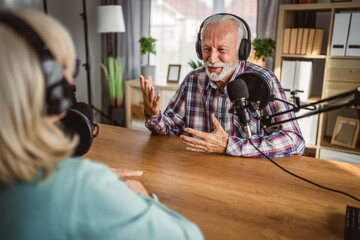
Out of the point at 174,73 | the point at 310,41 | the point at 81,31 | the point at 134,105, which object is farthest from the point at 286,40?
the point at 81,31

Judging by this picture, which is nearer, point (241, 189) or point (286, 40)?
point (241, 189)

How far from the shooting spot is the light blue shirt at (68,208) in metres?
0.52

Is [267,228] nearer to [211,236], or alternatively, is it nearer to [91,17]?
[211,236]

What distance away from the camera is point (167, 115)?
181cm

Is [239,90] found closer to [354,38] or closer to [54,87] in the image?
[54,87]

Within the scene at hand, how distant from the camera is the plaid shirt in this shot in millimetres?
1306

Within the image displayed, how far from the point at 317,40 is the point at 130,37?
2190 mm

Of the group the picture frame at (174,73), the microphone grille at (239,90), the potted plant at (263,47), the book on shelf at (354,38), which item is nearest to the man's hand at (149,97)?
the microphone grille at (239,90)

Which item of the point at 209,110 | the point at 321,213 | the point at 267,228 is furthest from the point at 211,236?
the point at 209,110

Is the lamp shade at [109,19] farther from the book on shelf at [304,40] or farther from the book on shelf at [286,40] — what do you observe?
the book on shelf at [304,40]

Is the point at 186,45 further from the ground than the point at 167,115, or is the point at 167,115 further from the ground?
the point at 186,45

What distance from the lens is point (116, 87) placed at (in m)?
3.79

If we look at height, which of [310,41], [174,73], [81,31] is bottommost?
[174,73]

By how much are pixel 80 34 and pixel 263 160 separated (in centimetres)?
342
